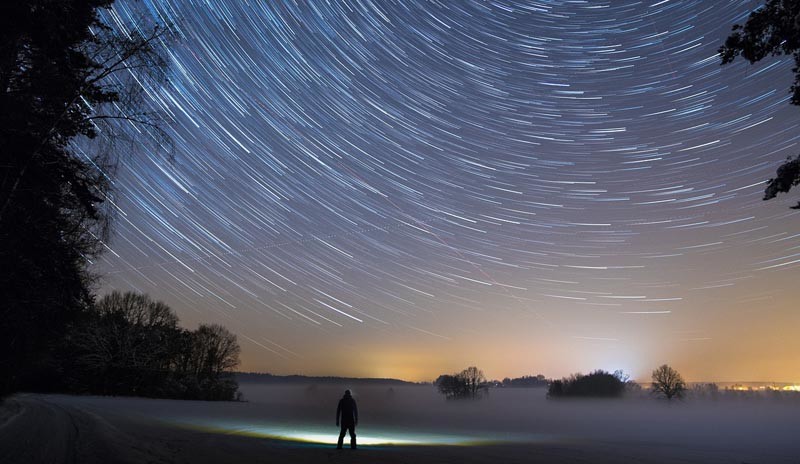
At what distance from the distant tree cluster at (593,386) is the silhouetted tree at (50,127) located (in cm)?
12699

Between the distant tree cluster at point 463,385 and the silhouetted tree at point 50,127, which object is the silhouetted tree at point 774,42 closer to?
the silhouetted tree at point 50,127

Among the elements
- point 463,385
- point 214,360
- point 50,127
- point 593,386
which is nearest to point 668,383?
point 593,386

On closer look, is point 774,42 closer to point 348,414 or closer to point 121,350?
point 348,414

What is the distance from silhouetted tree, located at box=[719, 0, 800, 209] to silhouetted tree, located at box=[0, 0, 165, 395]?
9654 millimetres

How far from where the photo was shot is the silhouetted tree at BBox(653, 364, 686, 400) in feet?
338

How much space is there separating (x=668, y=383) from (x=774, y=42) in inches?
4522

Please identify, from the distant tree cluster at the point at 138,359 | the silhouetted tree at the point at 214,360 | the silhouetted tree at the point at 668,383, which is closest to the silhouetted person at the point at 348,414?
the distant tree cluster at the point at 138,359

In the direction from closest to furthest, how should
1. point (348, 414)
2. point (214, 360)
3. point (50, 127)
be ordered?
point (50, 127), point (348, 414), point (214, 360)

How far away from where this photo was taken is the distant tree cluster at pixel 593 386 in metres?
117

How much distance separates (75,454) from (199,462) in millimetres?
2720

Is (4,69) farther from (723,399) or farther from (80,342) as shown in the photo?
(723,399)

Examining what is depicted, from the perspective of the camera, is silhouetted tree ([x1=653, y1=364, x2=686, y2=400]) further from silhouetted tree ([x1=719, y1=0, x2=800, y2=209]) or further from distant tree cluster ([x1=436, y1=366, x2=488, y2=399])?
silhouetted tree ([x1=719, y1=0, x2=800, y2=209])

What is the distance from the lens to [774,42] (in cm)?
801

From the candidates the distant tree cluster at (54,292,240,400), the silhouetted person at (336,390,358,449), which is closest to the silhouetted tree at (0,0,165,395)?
the silhouetted person at (336,390,358,449)
